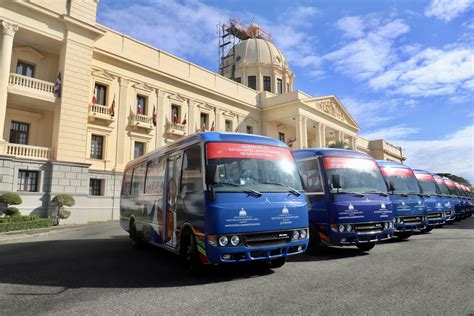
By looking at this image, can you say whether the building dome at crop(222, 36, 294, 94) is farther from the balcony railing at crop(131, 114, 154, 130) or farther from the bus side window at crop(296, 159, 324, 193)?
the bus side window at crop(296, 159, 324, 193)

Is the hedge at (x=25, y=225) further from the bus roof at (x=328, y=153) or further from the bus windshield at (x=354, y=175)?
the bus windshield at (x=354, y=175)

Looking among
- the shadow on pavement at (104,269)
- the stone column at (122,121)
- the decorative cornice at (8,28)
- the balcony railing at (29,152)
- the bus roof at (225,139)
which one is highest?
the decorative cornice at (8,28)

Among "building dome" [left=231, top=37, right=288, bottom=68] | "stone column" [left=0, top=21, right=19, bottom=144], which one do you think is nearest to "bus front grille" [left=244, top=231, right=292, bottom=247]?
"stone column" [left=0, top=21, right=19, bottom=144]

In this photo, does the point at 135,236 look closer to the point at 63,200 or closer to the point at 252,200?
the point at 252,200

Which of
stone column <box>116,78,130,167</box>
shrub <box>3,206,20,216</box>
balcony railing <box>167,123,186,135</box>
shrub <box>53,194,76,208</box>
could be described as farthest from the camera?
balcony railing <box>167,123,186,135</box>

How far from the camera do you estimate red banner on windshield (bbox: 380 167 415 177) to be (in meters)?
11.3

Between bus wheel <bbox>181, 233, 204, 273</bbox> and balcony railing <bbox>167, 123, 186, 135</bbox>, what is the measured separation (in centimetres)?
2357

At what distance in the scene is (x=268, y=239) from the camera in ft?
18.9

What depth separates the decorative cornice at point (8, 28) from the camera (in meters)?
18.4

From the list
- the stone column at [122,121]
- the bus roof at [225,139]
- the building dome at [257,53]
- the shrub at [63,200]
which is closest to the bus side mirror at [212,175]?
the bus roof at [225,139]

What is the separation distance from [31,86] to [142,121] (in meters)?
8.66

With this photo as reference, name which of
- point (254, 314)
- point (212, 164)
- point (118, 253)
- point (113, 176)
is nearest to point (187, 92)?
point (113, 176)

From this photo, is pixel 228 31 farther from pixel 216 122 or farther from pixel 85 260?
pixel 85 260

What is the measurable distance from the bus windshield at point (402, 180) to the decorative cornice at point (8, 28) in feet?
67.5
